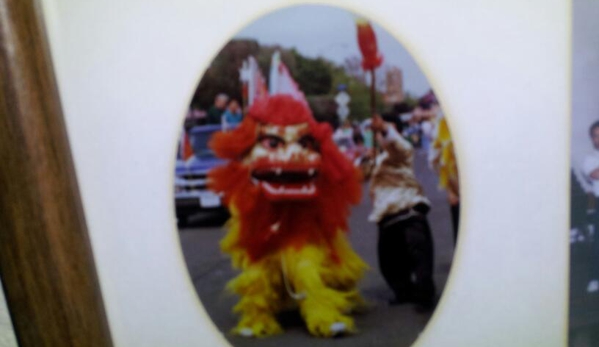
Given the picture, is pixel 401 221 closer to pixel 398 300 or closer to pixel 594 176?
pixel 398 300

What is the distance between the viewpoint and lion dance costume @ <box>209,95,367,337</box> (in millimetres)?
581

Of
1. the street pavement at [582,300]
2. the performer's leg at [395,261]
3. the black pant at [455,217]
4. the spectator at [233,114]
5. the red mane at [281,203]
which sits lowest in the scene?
the street pavement at [582,300]

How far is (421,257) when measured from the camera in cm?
62

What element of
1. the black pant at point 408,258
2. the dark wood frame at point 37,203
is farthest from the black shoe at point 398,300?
the dark wood frame at point 37,203

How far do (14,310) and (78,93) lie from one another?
255mm

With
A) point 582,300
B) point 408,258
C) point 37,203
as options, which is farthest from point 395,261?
point 37,203

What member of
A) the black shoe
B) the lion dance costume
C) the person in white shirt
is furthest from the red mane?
the person in white shirt

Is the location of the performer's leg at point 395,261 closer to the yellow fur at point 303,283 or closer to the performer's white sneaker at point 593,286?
the yellow fur at point 303,283

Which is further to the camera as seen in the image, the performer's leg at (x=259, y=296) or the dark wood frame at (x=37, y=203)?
the performer's leg at (x=259, y=296)

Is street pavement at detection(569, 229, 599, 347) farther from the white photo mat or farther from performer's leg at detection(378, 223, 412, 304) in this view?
performer's leg at detection(378, 223, 412, 304)

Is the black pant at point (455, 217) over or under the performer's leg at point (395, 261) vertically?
over

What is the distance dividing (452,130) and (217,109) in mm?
278

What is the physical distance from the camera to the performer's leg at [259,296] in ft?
2.01

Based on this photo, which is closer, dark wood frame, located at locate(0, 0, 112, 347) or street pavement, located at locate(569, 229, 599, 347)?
dark wood frame, located at locate(0, 0, 112, 347)
